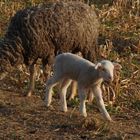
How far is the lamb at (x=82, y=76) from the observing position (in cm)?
793

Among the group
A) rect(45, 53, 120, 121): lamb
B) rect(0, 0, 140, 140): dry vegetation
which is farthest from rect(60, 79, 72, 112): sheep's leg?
rect(0, 0, 140, 140): dry vegetation

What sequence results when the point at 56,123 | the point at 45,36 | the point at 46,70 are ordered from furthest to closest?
1. the point at 46,70
2. the point at 45,36
3. the point at 56,123

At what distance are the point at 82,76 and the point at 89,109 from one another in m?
0.93

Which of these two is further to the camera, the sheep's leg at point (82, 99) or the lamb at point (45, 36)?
the lamb at point (45, 36)

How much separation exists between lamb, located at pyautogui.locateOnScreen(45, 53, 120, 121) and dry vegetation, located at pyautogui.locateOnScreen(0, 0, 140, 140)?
0.67ft

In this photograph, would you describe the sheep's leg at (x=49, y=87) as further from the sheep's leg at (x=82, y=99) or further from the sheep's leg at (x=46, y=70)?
the sheep's leg at (x=46, y=70)

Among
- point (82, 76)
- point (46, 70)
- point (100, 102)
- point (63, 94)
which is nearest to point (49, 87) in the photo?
point (63, 94)

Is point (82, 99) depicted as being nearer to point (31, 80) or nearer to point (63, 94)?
point (63, 94)

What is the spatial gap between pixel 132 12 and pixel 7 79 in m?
5.63

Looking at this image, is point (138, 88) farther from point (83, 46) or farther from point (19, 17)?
point (19, 17)

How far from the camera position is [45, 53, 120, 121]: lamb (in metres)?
7.93

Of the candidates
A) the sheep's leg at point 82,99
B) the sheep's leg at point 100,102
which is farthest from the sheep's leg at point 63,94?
the sheep's leg at point 100,102

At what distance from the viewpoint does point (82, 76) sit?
26.8 ft

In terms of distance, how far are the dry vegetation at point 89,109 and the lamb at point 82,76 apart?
21cm
